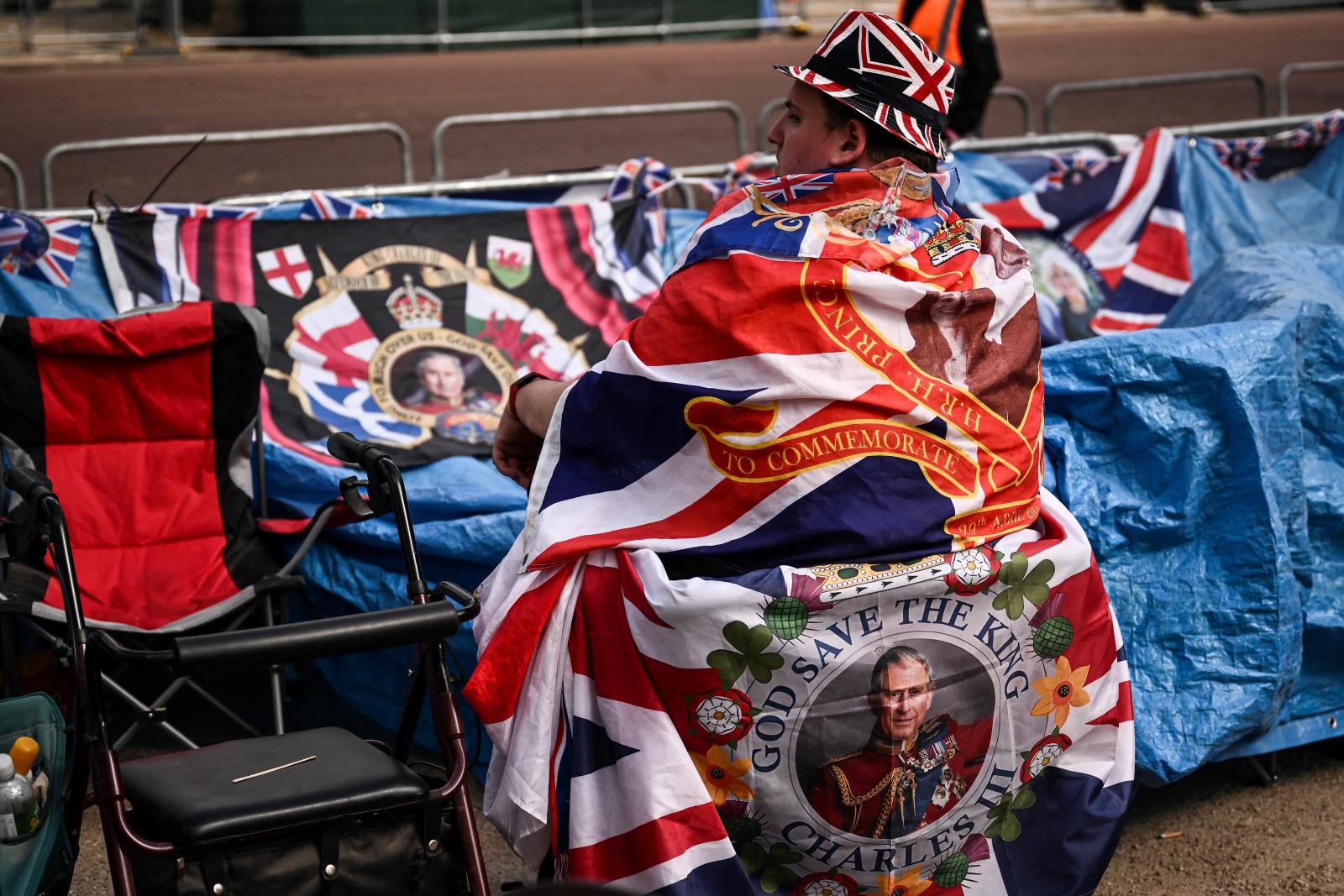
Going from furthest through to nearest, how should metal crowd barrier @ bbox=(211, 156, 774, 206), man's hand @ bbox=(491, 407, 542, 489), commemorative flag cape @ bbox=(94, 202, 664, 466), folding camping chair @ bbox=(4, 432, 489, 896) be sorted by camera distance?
metal crowd barrier @ bbox=(211, 156, 774, 206) < commemorative flag cape @ bbox=(94, 202, 664, 466) < man's hand @ bbox=(491, 407, 542, 489) < folding camping chair @ bbox=(4, 432, 489, 896)

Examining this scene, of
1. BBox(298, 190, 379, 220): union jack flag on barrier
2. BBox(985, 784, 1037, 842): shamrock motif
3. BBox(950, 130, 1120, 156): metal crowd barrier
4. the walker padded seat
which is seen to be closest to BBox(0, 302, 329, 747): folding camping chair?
the walker padded seat

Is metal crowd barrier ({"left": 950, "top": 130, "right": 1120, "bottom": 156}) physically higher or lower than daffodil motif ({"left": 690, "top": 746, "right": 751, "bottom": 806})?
higher

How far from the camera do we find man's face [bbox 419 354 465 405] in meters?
5.16

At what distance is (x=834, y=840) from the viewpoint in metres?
2.69

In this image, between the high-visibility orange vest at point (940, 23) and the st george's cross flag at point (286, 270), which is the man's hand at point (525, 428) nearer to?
the st george's cross flag at point (286, 270)

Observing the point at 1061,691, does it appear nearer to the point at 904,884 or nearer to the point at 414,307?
the point at 904,884

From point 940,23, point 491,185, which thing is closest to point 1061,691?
point 491,185

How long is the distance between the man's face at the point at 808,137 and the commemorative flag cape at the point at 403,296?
7.37 feet

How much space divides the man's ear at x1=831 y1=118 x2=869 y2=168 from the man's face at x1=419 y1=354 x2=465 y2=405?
2.64 metres

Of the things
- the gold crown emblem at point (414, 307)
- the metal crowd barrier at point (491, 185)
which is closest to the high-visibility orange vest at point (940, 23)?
the metal crowd barrier at point (491, 185)

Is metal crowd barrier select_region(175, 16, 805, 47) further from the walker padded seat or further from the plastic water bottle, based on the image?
the walker padded seat

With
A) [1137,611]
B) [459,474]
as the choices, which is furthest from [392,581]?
[1137,611]

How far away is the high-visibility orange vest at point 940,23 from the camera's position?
818 cm

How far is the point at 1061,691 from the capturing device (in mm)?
2812
